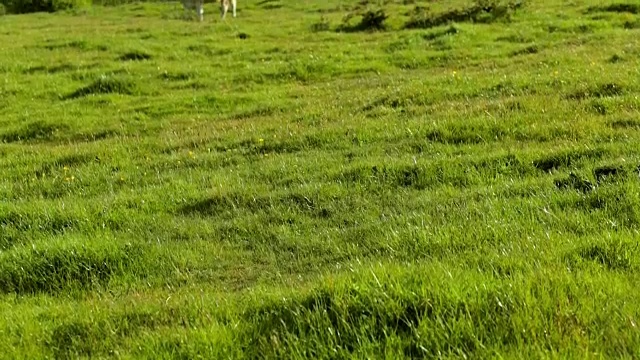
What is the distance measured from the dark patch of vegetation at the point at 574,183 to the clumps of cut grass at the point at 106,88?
1220 centimetres

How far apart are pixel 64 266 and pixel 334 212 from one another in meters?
2.49

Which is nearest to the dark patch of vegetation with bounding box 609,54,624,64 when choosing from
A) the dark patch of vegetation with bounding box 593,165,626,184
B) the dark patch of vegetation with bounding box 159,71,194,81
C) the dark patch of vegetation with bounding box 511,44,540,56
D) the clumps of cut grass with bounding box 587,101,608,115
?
the dark patch of vegetation with bounding box 511,44,540,56

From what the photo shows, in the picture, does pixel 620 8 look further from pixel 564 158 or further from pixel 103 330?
pixel 103 330

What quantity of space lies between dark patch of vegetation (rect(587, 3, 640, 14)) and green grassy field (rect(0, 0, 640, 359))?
5820mm

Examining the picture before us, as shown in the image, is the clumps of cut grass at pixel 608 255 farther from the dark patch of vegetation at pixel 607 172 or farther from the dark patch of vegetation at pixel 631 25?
the dark patch of vegetation at pixel 631 25

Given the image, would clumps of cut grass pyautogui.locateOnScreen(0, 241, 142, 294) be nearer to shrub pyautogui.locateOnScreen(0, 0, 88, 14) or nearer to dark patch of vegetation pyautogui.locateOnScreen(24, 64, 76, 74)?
dark patch of vegetation pyautogui.locateOnScreen(24, 64, 76, 74)

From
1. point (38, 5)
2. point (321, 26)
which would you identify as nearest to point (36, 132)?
point (321, 26)

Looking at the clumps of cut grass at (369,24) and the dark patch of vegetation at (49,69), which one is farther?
the clumps of cut grass at (369,24)

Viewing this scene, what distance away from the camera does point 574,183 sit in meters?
6.22

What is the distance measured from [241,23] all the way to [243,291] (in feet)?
81.8

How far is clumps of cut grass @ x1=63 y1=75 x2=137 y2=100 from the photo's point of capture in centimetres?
1627

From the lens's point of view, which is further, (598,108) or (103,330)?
(598,108)

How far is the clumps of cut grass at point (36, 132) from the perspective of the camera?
12742 millimetres

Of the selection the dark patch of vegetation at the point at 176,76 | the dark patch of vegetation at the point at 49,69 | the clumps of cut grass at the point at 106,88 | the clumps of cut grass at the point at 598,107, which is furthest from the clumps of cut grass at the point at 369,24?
the clumps of cut grass at the point at 598,107
